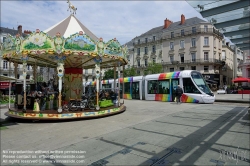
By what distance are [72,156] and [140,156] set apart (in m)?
1.82

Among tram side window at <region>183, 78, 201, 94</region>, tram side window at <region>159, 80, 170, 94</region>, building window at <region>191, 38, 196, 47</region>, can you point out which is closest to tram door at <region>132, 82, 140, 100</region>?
tram side window at <region>159, 80, 170, 94</region>

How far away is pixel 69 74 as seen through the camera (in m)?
14.7

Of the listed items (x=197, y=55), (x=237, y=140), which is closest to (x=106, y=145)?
(x=237, y=140)

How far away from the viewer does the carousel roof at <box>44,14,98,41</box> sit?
11.2 m

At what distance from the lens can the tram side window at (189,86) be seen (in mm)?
15898

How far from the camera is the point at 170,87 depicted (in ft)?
58.5

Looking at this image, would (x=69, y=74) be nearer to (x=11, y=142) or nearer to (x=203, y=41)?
(x=11, y=142)

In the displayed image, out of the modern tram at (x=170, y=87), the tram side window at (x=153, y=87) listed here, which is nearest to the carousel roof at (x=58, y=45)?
the modern tram at (x=170, y=87)

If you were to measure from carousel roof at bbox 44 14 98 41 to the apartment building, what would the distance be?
37.2m

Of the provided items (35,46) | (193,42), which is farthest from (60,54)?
(193,42)

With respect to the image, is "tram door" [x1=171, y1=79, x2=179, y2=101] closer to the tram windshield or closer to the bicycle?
the tram windshield

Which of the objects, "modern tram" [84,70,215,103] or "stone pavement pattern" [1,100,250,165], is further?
"modern tram" [84,70,215,103]

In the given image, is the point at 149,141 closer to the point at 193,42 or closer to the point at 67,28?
the point at 67,28

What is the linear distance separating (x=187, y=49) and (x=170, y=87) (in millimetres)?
31401
